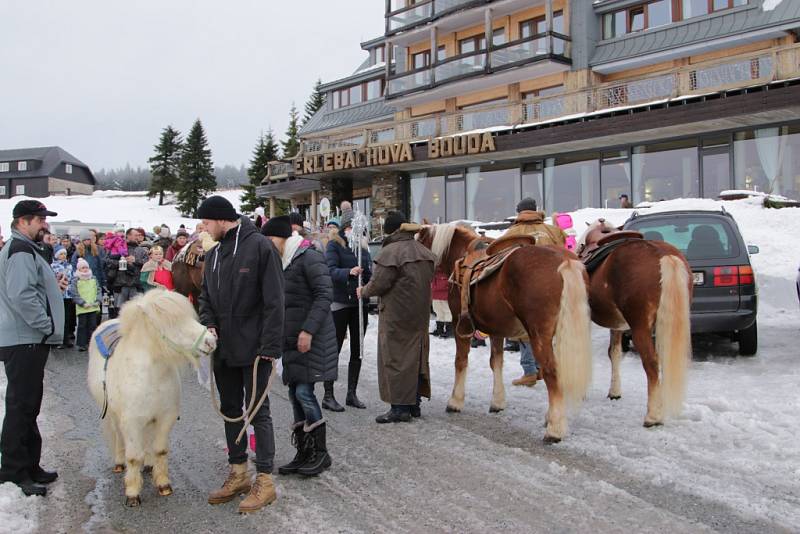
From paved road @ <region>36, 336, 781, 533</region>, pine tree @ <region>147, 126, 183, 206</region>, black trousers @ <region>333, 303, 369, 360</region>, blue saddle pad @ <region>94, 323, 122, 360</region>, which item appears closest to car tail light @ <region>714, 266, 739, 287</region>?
paved road @ <region>36, 336, 781, 533</region>

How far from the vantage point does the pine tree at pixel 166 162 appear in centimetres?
6812

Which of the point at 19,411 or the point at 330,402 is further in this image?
the point at 330,402

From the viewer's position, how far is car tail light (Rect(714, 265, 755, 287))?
342 inches

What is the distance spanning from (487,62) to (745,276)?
21.7m

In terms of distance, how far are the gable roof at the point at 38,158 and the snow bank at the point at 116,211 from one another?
26.3 m

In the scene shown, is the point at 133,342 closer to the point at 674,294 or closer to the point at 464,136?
the point at 674,294

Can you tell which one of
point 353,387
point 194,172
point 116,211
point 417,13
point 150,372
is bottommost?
point 353,387

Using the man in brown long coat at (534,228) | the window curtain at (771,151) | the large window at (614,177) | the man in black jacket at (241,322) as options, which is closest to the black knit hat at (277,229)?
the man in black jacket at (241,322)

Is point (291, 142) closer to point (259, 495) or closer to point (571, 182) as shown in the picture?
point (571, 182)

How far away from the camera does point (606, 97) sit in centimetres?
2152

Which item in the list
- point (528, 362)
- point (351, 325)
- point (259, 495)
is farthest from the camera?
point (528, 362)

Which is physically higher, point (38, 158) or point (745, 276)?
point (38, 158)

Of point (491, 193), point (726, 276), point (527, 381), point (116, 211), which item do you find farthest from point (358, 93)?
point (116, 211)

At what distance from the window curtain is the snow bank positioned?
1570 inches
